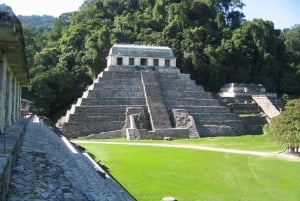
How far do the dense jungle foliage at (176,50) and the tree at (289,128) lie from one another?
1016 inches

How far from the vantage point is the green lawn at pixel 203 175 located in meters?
12.8

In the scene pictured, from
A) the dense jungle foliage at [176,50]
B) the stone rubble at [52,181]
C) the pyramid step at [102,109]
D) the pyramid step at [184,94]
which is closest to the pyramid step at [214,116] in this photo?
the pyramid step at [184,94]

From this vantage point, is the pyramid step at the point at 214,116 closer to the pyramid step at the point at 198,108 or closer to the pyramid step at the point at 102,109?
the pyramid step at the point at 198,108

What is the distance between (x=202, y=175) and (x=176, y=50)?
129 ft

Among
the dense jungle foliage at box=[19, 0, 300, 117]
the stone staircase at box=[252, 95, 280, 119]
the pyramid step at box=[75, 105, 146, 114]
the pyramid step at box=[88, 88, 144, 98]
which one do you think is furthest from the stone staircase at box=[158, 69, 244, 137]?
the dense jungle foliage at box=[19, 0, 300, 117]

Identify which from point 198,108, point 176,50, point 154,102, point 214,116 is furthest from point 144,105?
point 176,50

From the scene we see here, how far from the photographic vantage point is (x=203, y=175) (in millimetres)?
16016

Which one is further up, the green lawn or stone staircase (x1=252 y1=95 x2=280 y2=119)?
stone staircase (x1=252 y1=95 x2=280 y2=119)

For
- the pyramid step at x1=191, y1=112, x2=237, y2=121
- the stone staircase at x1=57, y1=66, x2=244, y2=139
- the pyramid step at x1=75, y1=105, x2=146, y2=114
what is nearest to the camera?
the stone staircase at x1=57, y1=66, x2=244, y2=139

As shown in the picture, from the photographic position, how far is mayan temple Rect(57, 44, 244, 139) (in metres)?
34.9

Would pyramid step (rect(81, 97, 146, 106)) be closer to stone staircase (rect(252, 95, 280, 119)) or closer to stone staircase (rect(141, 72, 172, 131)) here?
stone staircase (rect(141, 72, 172, 131))

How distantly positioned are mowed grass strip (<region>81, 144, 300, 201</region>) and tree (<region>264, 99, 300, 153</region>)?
2.55m

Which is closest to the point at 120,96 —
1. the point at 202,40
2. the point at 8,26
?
the point at 202,40

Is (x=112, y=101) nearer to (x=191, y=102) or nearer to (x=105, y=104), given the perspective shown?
(x=105, y=104)
